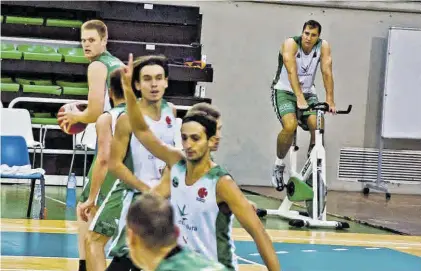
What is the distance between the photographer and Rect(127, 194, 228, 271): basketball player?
340 centimetres

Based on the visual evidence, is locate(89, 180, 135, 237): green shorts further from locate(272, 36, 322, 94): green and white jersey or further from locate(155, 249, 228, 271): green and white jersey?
locate(272, 36, 322, 94): green and white jersey

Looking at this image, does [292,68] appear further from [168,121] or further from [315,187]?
[168,121]

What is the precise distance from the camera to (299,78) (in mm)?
11602

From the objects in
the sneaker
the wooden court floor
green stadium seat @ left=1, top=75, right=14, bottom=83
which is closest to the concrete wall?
green stadium seat @ left=1, top=75, right=14, bottom=83

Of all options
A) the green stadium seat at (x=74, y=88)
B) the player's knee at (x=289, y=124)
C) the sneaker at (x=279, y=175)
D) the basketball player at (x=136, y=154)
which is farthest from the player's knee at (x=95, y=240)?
the green stadium seat at (x=74, y=88)

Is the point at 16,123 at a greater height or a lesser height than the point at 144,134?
lesser

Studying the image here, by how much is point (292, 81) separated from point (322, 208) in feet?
4.96

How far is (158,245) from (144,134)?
218 centimetres

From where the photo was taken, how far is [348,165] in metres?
17.4

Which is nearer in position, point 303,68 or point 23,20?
point 303,68

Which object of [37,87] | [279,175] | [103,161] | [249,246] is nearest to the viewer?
[103,161]

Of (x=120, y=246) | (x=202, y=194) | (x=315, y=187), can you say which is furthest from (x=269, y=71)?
(x=202, y=194)

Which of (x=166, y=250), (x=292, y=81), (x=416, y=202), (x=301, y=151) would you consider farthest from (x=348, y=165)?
(x=166, y=250)

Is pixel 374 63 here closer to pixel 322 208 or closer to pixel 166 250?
pixel 322 208
